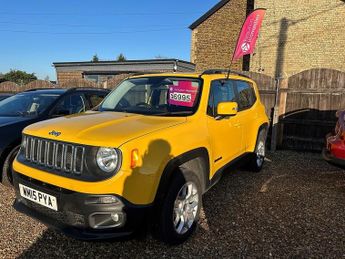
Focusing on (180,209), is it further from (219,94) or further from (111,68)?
(111,68)

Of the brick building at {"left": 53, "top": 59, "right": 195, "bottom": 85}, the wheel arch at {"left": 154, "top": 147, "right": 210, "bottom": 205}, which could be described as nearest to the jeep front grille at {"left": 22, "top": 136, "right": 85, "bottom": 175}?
the wheel arch at {"left": 154, "top": 147, "right": 210, "bottom": 205}

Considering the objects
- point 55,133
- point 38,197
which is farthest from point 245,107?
point 38,197

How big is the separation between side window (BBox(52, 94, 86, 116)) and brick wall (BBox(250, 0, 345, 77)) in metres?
13.0

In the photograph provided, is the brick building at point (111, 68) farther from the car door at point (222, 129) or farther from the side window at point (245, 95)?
the car door at point (222, 129)

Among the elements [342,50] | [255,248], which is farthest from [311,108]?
[342,50]

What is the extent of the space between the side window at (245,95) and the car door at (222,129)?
0.25 m

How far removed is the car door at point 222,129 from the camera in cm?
398

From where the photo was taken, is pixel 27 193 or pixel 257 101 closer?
pixel 27 193

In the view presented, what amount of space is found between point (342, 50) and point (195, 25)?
8558mm

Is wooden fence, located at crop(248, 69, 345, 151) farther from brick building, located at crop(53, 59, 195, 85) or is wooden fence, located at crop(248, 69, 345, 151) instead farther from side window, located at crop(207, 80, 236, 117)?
brick building, located at crop(53, 59, 195, 85)

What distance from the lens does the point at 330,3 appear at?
15461mm

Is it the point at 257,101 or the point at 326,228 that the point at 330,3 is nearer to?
the point at 257,101

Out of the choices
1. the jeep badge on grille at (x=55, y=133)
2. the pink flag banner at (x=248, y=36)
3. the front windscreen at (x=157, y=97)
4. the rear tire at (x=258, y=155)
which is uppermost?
the pink flag banner at (x=248, y=36)

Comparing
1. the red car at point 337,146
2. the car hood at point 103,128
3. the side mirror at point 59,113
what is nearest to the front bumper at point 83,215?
the car hood at point 103,128
